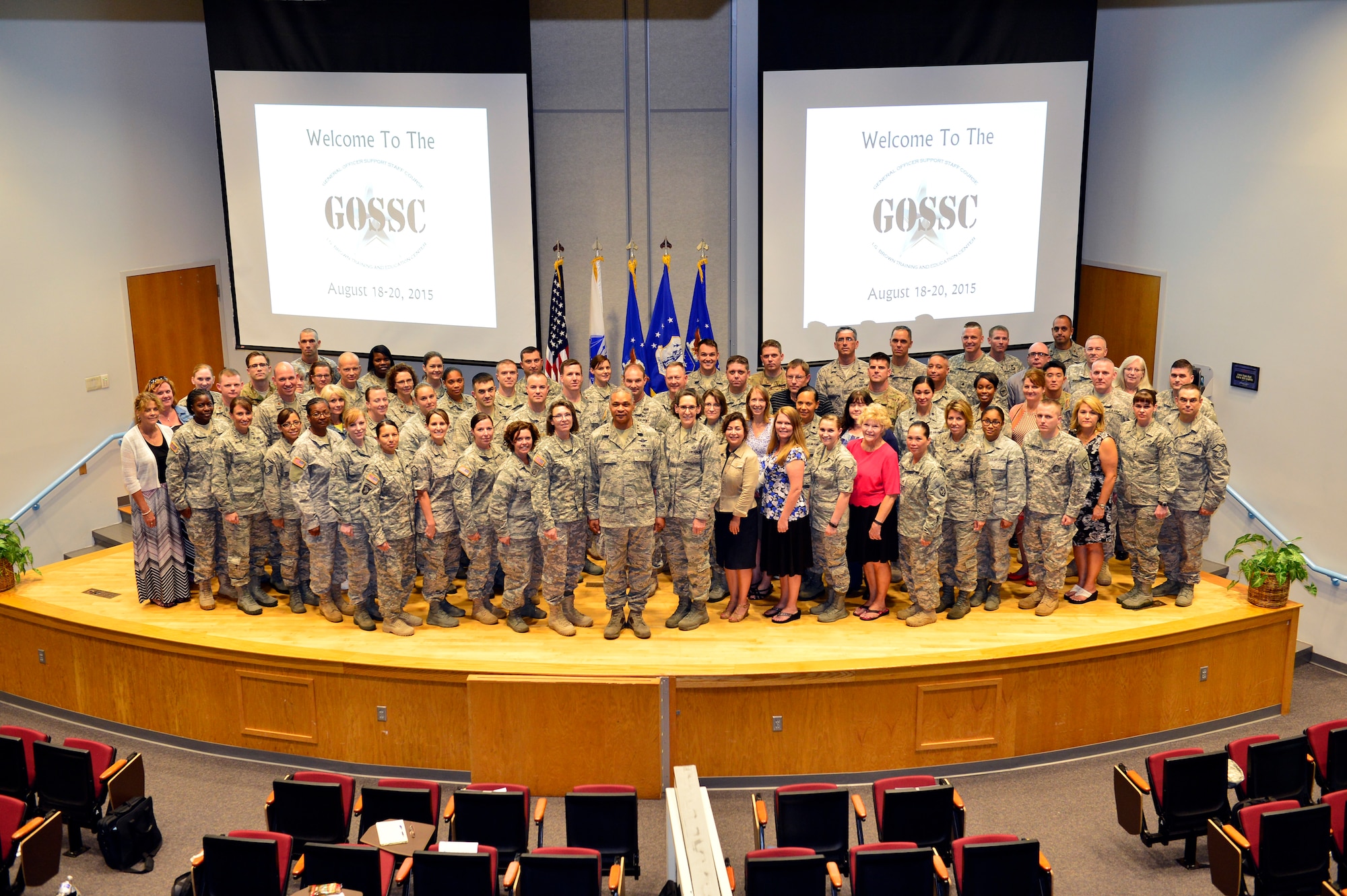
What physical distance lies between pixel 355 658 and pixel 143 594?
2083 millimetres

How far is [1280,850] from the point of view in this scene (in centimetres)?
A: 529

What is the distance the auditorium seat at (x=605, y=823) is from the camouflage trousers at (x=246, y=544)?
3.27 metres

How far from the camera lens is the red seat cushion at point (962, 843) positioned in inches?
201

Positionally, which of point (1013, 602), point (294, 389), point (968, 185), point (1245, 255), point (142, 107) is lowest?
point (1013, 602)

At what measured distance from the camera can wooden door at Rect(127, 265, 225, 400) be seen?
35.5 feet

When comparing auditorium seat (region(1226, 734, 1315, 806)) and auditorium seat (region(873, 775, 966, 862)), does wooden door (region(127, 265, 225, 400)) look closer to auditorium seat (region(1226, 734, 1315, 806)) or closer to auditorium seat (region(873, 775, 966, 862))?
auditorium seat (region(873, 775, 966, 862))

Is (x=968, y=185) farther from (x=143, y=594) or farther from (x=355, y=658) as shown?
(x=143, y=594)

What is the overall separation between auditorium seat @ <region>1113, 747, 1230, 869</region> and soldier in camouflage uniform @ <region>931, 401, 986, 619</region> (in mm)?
1811

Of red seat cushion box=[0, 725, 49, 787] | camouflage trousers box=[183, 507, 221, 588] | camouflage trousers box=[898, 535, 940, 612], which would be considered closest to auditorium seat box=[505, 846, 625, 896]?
red seat cushion box=[0, 725, 49, 787]

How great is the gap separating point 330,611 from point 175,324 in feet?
16.3

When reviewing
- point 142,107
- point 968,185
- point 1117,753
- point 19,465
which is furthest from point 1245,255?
point 19,465

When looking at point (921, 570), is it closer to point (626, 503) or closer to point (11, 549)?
point (626, 503)

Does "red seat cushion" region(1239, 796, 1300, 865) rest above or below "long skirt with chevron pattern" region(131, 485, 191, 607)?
below

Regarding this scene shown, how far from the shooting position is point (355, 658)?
22.3 feet
